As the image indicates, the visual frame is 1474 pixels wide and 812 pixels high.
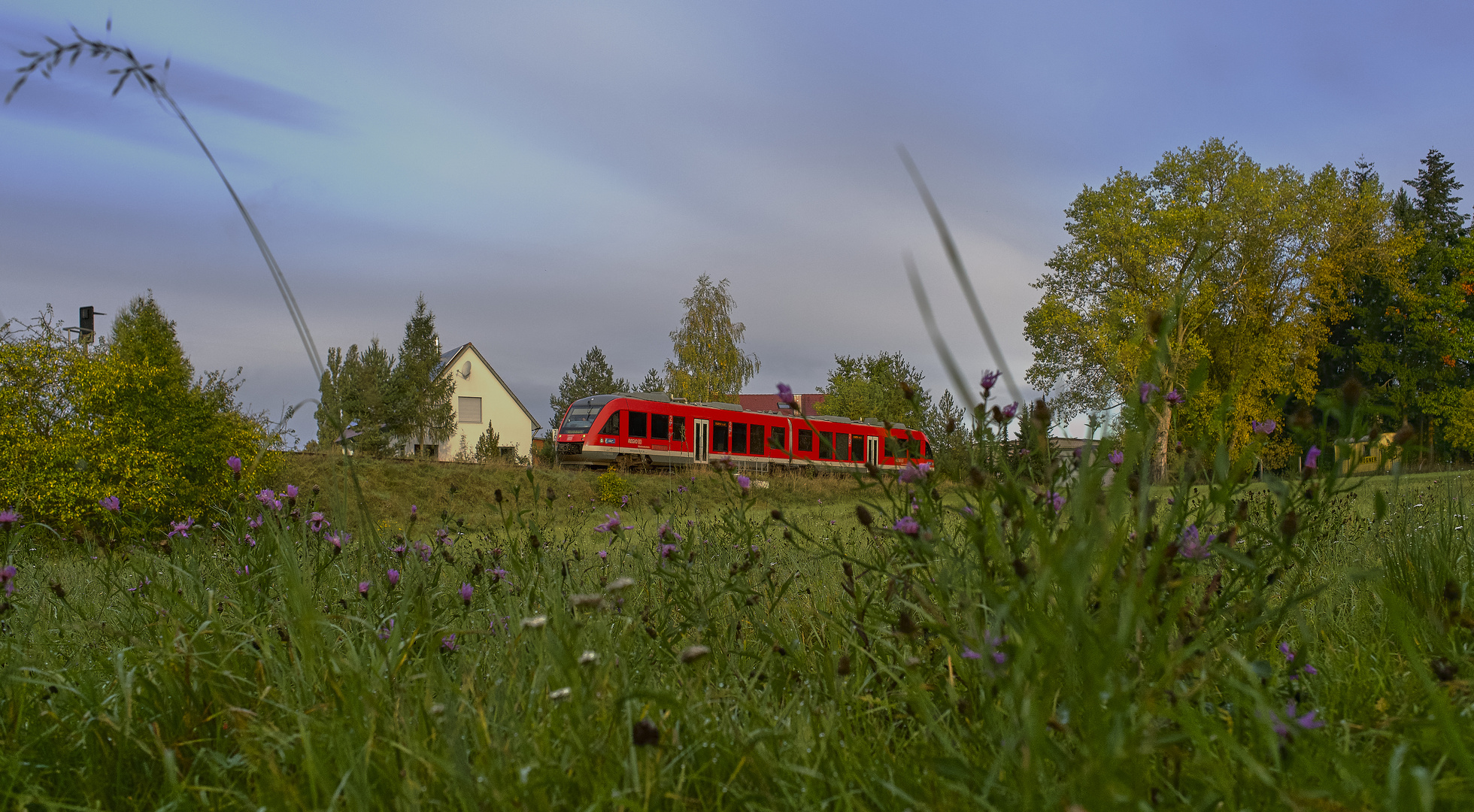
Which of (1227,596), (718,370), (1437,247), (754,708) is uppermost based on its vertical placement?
(1437,247)

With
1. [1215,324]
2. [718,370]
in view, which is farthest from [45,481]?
[1215,324]

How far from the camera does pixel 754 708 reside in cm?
137

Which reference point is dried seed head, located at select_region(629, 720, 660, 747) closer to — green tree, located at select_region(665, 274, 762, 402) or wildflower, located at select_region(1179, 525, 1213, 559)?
wildflower, located at select_region(1179, 525, 1213, 559)

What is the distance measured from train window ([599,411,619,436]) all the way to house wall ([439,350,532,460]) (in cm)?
1970

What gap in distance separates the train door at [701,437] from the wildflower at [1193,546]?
2157 cm

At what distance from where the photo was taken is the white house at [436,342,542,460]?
40.3 metres

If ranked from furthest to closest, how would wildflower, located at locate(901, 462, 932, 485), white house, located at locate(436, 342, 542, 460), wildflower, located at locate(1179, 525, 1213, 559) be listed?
white house, located at locate(436, 342, 542, 460), wildflower, located at locate(901, 462, 932, 485), wildflower, located at locate(1179, 525, 1213, 559)

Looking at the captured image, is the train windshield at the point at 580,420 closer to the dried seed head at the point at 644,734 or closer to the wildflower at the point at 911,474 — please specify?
the wildflower at the point at 911,474

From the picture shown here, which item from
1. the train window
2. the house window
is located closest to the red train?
the train window

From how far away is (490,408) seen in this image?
41.6m

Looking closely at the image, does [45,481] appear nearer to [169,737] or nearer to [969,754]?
[169,737]

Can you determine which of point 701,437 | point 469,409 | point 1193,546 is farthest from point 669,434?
point 1193,546

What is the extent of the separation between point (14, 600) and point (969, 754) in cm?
233

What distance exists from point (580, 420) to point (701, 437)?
10.7 ft
